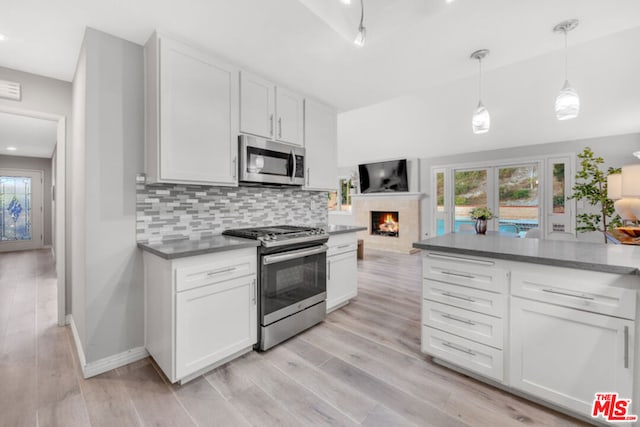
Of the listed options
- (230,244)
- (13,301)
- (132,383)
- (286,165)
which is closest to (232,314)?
(230,244)

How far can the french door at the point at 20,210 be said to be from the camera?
6438mm

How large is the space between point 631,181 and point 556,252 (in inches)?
50.4

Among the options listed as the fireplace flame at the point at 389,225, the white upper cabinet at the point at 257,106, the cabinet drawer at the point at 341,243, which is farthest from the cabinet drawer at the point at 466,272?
the fireplace flame at the point at 389,225

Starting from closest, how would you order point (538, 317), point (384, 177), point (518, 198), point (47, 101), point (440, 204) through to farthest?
point (538, 317) < point (47, 101) < point (518, 198) < point (440, 204) < point (384, 177)

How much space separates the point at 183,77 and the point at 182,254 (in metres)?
1.32

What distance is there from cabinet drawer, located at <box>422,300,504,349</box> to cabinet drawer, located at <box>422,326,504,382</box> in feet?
0.13

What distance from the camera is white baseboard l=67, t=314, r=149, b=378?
1902 millimetres

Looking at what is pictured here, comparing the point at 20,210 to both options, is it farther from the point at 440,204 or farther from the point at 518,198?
the point at 518,198

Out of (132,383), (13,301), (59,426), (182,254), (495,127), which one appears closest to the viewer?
(59,426)

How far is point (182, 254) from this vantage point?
171 centimetres

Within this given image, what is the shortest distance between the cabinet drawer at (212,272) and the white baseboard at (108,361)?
0.86 meters

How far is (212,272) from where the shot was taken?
1.89m

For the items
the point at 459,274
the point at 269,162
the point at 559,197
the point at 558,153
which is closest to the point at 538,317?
the point at 459,274

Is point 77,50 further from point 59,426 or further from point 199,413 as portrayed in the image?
point 199,413
